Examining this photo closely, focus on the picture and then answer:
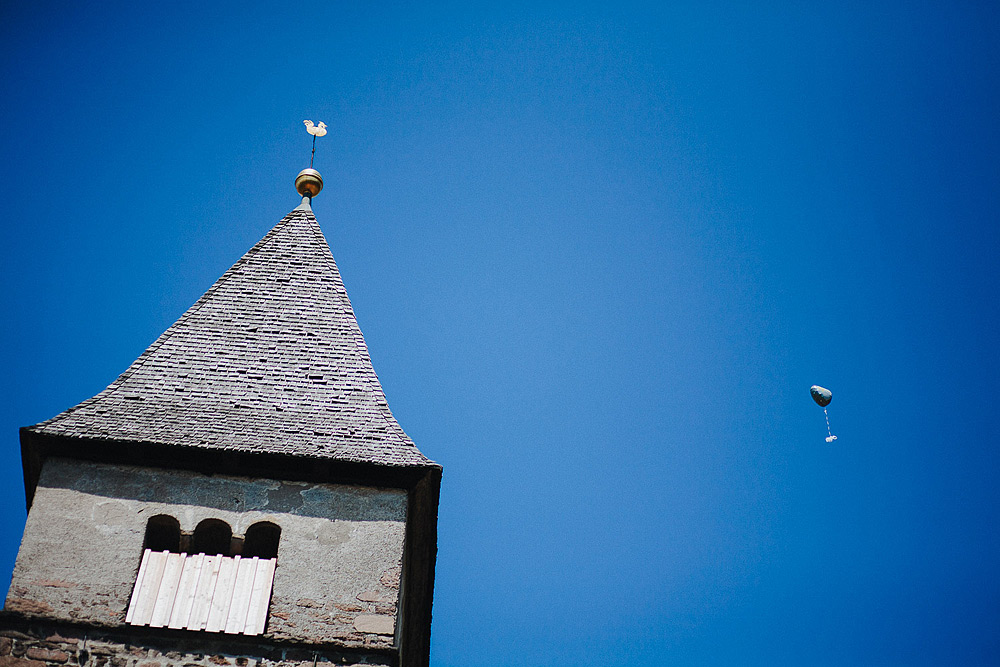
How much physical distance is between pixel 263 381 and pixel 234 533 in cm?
267

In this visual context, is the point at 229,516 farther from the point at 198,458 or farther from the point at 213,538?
the point at 198,458

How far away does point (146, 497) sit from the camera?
1235 centimetres

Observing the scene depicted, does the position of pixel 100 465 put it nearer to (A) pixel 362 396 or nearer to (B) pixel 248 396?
(B) pixel 248 396

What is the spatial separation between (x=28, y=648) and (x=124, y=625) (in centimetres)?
88

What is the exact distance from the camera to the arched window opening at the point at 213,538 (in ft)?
40.0

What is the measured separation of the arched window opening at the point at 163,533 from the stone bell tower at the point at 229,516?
2cm

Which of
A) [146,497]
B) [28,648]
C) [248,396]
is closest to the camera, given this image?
[28,648]

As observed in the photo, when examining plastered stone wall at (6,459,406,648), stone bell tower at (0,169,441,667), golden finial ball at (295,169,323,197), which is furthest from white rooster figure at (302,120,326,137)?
plastered stone wall at (6,459,406,648)

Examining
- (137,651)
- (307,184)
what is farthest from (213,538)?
(307,184)

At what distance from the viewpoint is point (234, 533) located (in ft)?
39.8

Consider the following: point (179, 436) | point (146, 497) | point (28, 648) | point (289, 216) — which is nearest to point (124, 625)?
point (28, 648)

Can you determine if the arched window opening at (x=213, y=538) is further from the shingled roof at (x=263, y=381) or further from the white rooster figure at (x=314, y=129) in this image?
the white rooster figure at (x=314, y=129)

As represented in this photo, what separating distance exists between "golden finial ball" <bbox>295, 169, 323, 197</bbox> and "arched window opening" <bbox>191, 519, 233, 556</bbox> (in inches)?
310

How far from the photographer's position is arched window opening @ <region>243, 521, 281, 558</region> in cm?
1227
